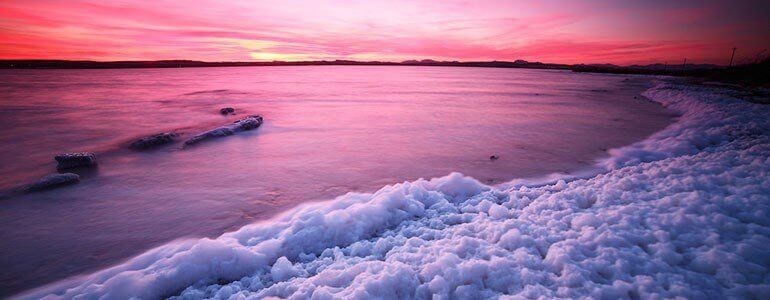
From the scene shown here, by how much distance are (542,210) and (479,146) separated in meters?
4.98

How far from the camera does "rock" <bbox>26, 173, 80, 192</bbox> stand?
588 cm

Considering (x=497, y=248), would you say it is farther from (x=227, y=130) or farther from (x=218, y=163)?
(x=227, y=130)

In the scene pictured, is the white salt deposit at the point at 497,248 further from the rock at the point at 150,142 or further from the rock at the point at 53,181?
the rock at the point at 150,142

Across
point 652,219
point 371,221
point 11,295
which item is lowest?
point 11,295

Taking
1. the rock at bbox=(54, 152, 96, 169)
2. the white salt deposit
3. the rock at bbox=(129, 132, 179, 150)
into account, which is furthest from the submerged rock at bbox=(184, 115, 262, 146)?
the white salt deposit

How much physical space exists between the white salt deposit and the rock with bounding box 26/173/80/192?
3613 mm

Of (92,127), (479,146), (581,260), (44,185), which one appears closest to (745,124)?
(479,146)

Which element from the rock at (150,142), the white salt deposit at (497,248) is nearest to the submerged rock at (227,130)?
the rock at (150,142)

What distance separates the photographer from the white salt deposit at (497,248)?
2.90 m

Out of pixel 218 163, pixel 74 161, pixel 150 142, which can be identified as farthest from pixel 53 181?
pixel 150 142

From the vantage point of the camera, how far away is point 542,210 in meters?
4.34

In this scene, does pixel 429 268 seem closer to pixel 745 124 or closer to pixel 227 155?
pixel 227 155

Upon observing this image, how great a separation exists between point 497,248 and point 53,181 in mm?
7630

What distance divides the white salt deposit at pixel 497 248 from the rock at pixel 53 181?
3.61 m
